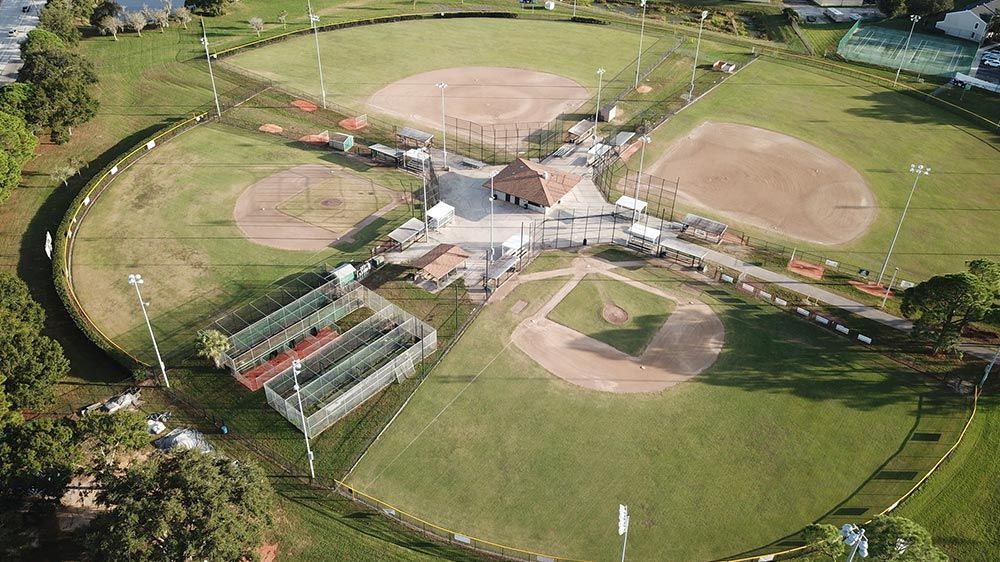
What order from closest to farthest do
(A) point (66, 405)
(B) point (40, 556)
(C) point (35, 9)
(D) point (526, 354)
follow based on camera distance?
(B) point (40, 556), (A) point (66, 405), (D) point (526, 354), (C) point (35, 9)

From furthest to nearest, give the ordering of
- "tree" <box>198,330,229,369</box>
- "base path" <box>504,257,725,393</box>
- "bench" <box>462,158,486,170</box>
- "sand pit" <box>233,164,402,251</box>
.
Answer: "bench" <box>462,158,486,170</box> < "sand pit" <box>233,164,402,251</box> < "base path" <box>504,257,725,393</box> < "tree" <box>198,330,229,369</box>

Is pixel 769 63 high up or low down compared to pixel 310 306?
up

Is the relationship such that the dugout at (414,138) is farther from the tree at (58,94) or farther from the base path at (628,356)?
the tree at (58,94)

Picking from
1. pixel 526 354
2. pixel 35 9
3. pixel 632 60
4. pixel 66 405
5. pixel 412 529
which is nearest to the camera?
pixel 412 529

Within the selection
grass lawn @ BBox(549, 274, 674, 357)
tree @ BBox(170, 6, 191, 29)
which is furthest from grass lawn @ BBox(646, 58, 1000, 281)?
tree @ BBox(170, 6, 191, 29)

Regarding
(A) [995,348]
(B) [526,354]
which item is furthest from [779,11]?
(B) [526,354]

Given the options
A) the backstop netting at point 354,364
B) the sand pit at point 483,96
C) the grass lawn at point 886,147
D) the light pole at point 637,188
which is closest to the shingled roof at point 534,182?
the light pole at point 637,188

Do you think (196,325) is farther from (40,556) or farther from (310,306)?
(40,556)

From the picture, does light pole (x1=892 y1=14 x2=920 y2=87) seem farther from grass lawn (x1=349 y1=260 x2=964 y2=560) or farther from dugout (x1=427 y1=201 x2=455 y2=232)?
dugout (x1=427 y1=201 x2=455 y2=232)
